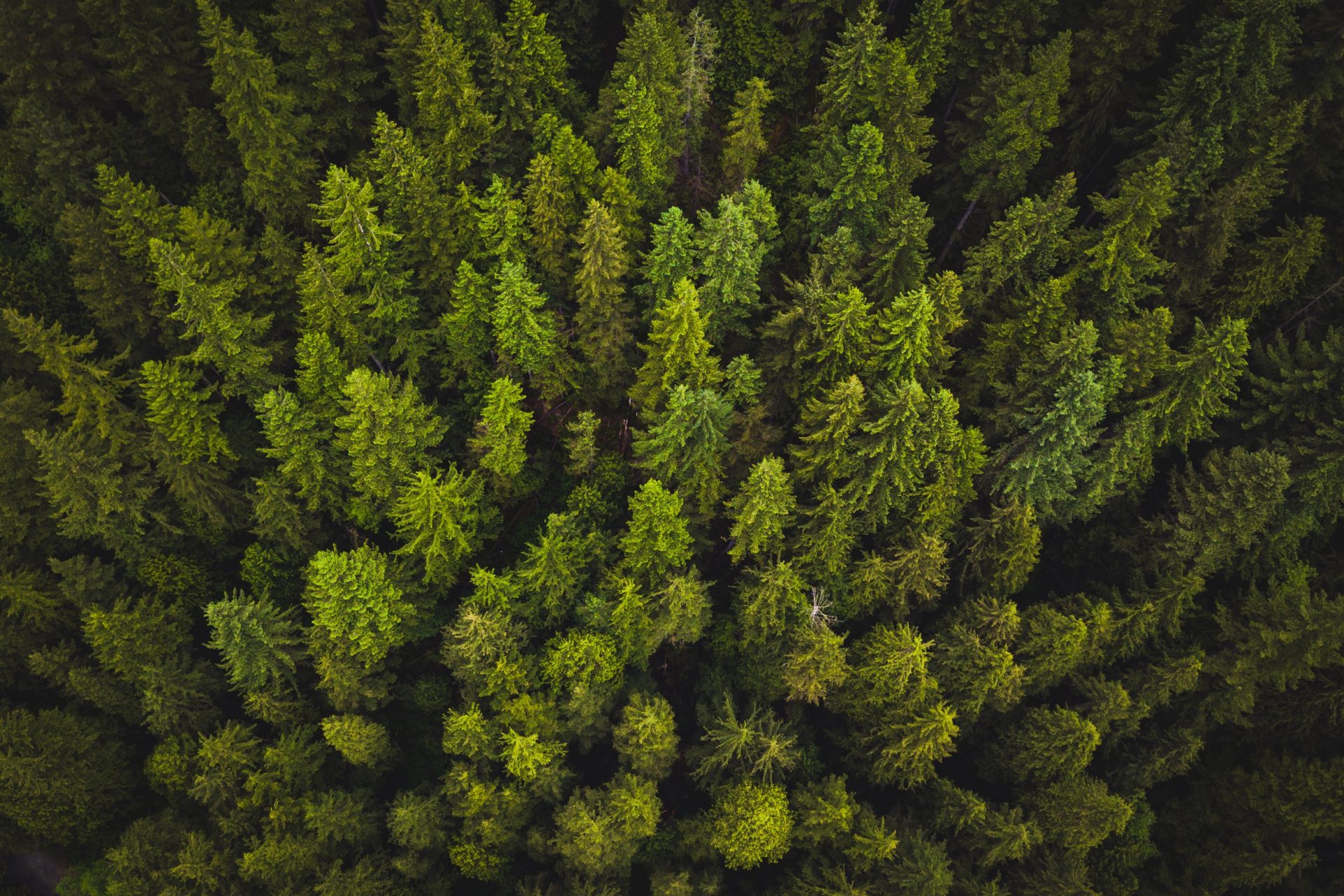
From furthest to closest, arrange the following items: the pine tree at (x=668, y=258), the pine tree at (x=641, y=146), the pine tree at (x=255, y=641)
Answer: the pine tree at (x=668, y=258), the pine tree at (x=255, y=641), the pine tree at (x=641, y=146)

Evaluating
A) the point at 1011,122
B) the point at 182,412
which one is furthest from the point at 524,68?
the point at 1011,122

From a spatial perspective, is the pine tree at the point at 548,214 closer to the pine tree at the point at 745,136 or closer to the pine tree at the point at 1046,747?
the pine tree at the point at 745,136

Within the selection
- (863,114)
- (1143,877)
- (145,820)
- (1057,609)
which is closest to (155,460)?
(145,820)

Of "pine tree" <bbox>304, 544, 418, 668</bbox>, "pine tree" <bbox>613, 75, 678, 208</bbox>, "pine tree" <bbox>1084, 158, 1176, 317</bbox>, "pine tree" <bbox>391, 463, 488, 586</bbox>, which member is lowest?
"pine tree" <bbox>304, 544, 418, 668</bbox>

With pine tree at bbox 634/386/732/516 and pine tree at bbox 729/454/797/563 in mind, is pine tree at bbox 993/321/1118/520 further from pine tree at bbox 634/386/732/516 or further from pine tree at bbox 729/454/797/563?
pine tree at bbox 634/386/732/516

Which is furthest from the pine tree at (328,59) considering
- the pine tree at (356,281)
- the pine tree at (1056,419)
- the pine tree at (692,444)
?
the pine tree at (1056,419)

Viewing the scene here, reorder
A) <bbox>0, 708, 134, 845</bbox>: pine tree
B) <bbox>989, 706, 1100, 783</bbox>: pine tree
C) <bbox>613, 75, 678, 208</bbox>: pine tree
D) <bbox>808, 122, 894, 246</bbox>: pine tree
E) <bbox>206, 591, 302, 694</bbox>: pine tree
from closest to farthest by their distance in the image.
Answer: <bbox>613, 75, 678, 208</bbox>: pine tree → <bbox>206, 591, 302, 694</bbox>: pine tree → <bbox>808, 122, 894, 246</bbox>: pine tree → <bbox>989, 706, 1100, 783</bbox>: pine tree → <bbox>0, 708, 134, 845</bbox>: pine tree

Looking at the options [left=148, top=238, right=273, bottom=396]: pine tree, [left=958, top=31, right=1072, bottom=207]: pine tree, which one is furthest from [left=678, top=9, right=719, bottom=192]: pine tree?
[left=148, top=238, right=273, bottom=396]: pine tree
